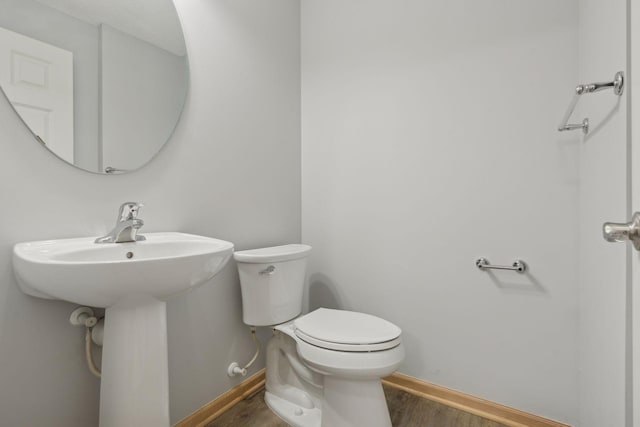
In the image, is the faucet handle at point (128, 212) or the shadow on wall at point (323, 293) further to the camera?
the shadow on wall at point (323, 293)

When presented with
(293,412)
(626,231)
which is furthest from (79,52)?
(293,412)

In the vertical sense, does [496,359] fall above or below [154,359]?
below

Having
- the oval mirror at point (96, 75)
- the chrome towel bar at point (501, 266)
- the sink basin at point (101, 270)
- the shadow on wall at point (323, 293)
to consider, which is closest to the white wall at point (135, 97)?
the oval mirror at point (96, 75)

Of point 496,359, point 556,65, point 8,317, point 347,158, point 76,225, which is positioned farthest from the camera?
point 347,158

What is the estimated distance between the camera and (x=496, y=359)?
1.43 metres

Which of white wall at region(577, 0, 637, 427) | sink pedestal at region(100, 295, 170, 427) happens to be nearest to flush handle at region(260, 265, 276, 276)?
sink pedestal at region(100, 295, 170, 427)

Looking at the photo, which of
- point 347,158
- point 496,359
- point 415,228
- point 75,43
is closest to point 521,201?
point 415,228

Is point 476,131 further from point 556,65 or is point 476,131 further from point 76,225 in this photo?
point 76,225

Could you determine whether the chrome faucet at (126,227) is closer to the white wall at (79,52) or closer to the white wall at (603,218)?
the white wall at (79,52)

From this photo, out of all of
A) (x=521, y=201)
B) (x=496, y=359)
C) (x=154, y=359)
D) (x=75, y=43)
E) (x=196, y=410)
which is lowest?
(x=196, y=410)

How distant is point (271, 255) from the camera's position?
141 centimetres

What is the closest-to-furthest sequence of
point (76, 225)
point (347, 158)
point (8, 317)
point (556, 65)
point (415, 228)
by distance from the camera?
1. point (8, 317)
2. point (76, 225)
3. point (556, 65)
4. point (415, 228)
5. point (347, 158)

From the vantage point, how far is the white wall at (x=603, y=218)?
70 cm

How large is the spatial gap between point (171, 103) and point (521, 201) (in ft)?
4.97
